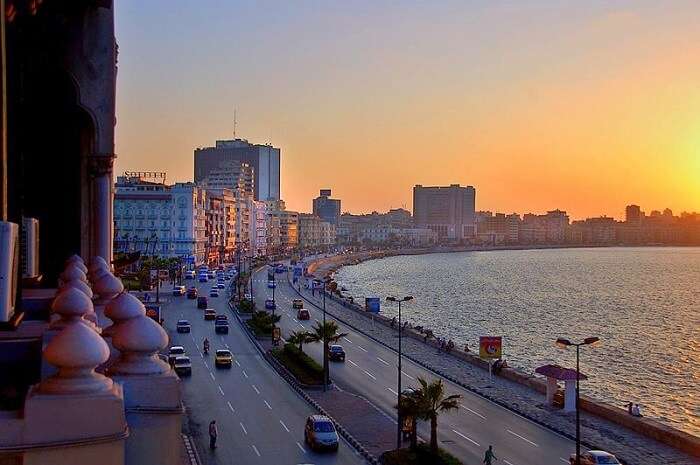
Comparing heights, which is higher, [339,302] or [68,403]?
[68,403]

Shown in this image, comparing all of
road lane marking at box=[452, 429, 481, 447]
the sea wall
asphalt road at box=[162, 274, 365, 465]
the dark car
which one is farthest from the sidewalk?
the dark car

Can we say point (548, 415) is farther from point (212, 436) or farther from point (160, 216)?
point (160, 216)

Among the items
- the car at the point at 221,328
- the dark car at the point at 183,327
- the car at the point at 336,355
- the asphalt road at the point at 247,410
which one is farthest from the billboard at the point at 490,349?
the dark car at the point at 183,327

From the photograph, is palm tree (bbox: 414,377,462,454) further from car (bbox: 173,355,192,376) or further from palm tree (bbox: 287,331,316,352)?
palm tree (bbox: 287,331,316,352)

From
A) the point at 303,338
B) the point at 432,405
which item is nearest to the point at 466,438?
the point at 432,405

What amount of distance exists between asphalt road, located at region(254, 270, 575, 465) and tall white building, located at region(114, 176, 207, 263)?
5024 centimetres

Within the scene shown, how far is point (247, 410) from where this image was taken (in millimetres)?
22688

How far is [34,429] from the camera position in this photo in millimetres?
2516

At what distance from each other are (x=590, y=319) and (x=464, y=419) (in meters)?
45.1

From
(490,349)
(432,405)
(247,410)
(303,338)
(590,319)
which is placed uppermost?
(432,405)

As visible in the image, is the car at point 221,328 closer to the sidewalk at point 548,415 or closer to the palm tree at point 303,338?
the palm tree at point 303,338

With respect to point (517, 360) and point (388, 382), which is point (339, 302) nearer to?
point (517, 360)

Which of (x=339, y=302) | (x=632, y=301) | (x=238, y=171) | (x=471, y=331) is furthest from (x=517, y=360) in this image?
(x=238, y=171)

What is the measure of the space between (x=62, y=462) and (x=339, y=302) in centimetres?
6152
